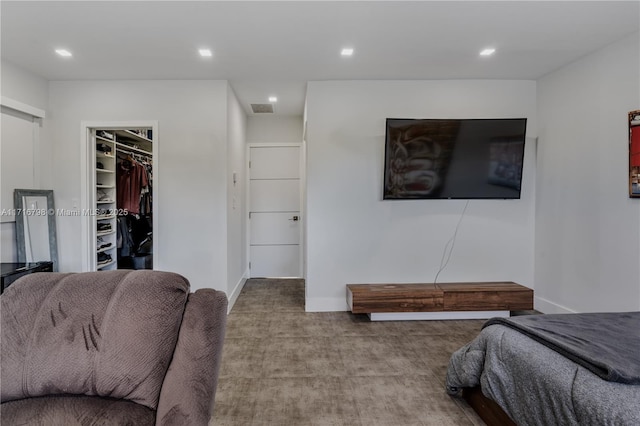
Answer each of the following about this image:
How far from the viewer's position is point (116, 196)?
4570 mm

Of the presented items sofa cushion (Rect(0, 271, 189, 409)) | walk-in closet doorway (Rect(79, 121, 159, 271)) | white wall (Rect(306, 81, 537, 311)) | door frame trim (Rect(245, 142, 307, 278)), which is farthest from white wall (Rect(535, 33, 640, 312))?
walk-in closet doorway (Rect(79, 121, 159, 271))

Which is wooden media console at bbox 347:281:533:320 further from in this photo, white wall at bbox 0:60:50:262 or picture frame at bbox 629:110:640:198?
white wall at bbox 0:60:50:262

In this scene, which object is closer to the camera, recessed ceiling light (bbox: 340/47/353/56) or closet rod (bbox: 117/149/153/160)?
recessed ceiling light (bbox: 340/47/353/56)

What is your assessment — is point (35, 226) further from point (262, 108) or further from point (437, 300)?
point (437, 300)

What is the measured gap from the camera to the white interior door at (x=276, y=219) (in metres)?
5.11

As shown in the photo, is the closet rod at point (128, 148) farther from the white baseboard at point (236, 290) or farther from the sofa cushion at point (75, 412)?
the sofa cushion at point (75, 412)

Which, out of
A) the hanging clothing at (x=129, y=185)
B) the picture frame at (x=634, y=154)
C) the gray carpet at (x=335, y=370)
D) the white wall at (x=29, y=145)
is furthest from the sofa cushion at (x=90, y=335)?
the hanging clothing at (x=129, y=185)

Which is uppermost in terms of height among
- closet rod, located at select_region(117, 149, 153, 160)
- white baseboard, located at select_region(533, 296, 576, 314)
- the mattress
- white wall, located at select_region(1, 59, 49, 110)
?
A: white wall, located at select_region(1, 59, 49, 110)

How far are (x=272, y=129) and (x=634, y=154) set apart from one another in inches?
165

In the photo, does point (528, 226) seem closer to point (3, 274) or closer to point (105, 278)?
point (105, 278)

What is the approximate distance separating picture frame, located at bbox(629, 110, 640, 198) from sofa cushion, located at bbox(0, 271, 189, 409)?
335 centimetres

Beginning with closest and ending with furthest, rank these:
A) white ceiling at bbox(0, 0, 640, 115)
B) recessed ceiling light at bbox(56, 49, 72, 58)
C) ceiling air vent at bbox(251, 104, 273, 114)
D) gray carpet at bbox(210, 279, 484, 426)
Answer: gray carpet at bbox(210, 279, 484, 426) → white ceiling at bbox(0, 0, 640, 115) → recessed ceiling light at bbox(56, 49, 72, 58) → ceiling air vent at bbox(251, 104, 273, 114)

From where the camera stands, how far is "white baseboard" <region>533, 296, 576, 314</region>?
322 cm

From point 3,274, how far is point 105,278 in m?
2.17
